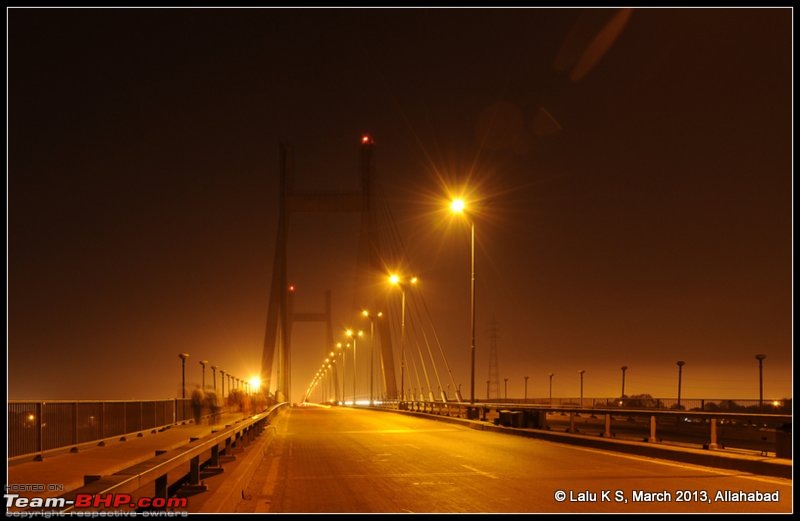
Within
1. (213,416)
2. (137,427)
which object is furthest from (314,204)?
(137,427)

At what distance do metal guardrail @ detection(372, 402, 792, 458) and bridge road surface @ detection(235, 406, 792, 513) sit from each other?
122 cm

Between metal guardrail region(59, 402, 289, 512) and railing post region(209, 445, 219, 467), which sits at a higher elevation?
metal guardrail region(59, 402, 289, 512)

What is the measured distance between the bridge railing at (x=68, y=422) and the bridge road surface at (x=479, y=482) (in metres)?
4.14

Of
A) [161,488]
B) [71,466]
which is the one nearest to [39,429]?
[71,466]

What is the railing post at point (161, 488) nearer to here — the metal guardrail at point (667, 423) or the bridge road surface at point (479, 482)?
the bridge road surface at point (479, 482)

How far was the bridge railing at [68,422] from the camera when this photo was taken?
15.7 meters

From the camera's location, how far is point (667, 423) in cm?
4756

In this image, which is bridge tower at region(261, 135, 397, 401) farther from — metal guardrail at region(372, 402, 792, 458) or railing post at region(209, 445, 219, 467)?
railing post at region(209, 445, 219, 467)

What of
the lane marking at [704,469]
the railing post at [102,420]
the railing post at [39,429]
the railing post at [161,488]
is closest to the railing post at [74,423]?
the railing post at [102,420]

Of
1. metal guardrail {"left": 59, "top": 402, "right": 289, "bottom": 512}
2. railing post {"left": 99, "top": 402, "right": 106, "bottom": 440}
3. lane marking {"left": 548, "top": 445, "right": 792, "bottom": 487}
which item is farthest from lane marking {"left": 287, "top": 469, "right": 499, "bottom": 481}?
railing post {"left": 99, "top": 402, "right": 106, "bottom": 440}

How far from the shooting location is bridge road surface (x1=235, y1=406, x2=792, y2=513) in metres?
9.75

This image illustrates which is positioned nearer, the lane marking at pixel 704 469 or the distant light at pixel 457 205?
the lane marking at pixel 704 469

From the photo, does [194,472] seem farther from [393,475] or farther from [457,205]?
[457,205]

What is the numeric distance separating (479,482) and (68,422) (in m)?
10.2
